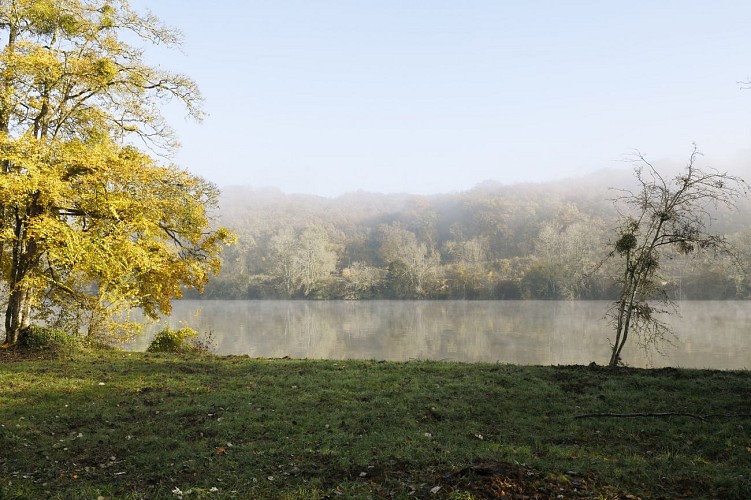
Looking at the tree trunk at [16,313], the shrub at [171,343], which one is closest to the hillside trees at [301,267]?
the shrub at [171,343]

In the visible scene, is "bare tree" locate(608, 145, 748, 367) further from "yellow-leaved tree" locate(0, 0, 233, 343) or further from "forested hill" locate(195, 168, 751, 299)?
"forested hill" locate(195, 168, 751, 299)

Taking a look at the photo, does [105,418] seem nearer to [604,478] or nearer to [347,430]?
[347,430]

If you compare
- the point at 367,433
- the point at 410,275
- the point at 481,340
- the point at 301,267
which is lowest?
the point at 481,340

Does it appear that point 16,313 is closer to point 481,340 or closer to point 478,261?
point 481,340

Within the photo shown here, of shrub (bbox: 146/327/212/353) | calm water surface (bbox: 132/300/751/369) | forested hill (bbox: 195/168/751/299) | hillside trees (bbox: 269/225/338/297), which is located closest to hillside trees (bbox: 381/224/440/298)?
forested hill (bbox: 195/168/751/299)

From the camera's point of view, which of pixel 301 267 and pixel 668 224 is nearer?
pixel 668 224

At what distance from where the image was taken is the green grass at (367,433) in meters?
5.52

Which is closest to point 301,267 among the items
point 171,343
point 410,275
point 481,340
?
point 410,275

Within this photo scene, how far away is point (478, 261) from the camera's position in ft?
329

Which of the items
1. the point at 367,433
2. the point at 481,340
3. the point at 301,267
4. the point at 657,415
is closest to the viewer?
the point at 367,433

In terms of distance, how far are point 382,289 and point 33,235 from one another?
268ft

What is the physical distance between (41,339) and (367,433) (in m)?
12.4

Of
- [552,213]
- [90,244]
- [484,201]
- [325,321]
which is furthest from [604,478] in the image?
[484,201]

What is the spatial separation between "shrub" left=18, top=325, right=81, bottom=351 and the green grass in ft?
7.33
